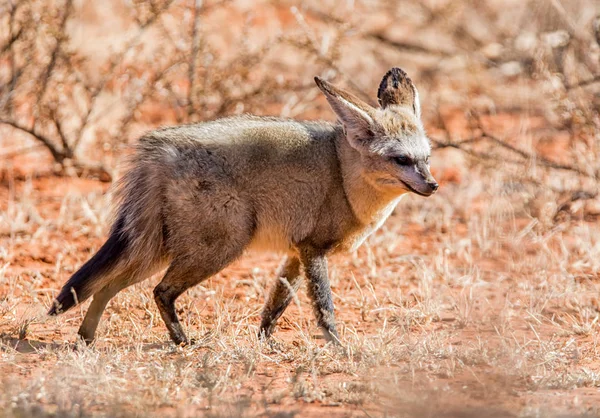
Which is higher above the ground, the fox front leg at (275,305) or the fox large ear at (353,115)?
the fox large ear at (353,115)

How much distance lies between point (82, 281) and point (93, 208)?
284cm

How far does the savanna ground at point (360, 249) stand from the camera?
171 inches

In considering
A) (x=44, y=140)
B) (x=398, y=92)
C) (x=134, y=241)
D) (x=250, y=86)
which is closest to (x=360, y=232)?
(x=398, y=92)

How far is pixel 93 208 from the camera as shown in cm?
774

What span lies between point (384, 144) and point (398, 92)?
1.95ft

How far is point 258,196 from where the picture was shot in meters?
5.16

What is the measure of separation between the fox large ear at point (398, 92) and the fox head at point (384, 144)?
28 cm

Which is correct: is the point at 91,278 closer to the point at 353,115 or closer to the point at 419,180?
the point at 353,115

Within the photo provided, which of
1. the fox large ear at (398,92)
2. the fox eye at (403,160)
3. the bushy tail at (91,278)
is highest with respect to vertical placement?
the fox large ear at (398,92)

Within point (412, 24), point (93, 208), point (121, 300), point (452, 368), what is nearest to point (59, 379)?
point (121, 300)

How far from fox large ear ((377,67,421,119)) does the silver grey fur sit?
13 cm

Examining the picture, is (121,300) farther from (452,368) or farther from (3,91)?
(3,91)

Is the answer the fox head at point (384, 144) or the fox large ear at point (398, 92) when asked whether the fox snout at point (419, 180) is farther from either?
the fox large ear at point (398, 92)

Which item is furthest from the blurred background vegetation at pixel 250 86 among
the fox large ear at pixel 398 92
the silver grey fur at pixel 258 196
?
the silver grey fur at pixel 258 196
